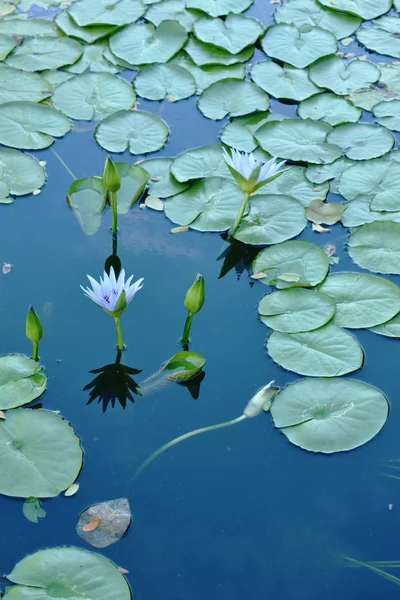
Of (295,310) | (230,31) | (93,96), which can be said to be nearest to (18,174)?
(93,96)

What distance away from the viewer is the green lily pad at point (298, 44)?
5.36 m

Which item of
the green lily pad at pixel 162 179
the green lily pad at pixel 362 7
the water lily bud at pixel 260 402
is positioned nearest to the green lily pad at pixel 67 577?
the water lily bud at pixel 260 402

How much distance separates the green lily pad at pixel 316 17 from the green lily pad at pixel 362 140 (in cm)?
134

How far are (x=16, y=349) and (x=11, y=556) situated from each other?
1.06 meters

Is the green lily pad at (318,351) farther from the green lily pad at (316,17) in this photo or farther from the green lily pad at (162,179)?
the green lily pad at (316,17)

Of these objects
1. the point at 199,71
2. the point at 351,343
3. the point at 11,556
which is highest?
the point at 199,71

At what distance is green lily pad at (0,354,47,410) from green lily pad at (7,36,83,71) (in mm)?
2742

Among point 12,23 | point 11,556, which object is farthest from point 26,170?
point 11,556

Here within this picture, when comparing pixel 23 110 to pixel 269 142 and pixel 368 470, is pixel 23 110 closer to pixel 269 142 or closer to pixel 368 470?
pixel 269 142

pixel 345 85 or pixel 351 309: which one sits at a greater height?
pixel 345 85

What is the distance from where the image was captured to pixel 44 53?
532 cm

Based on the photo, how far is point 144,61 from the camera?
209 inches

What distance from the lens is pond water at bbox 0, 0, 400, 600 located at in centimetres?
275

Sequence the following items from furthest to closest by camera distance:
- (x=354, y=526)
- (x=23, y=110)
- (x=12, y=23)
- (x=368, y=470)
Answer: (x=12, y=23) → (x=23, y=110) → (x=368, y=470) → (x=354, y=526)
